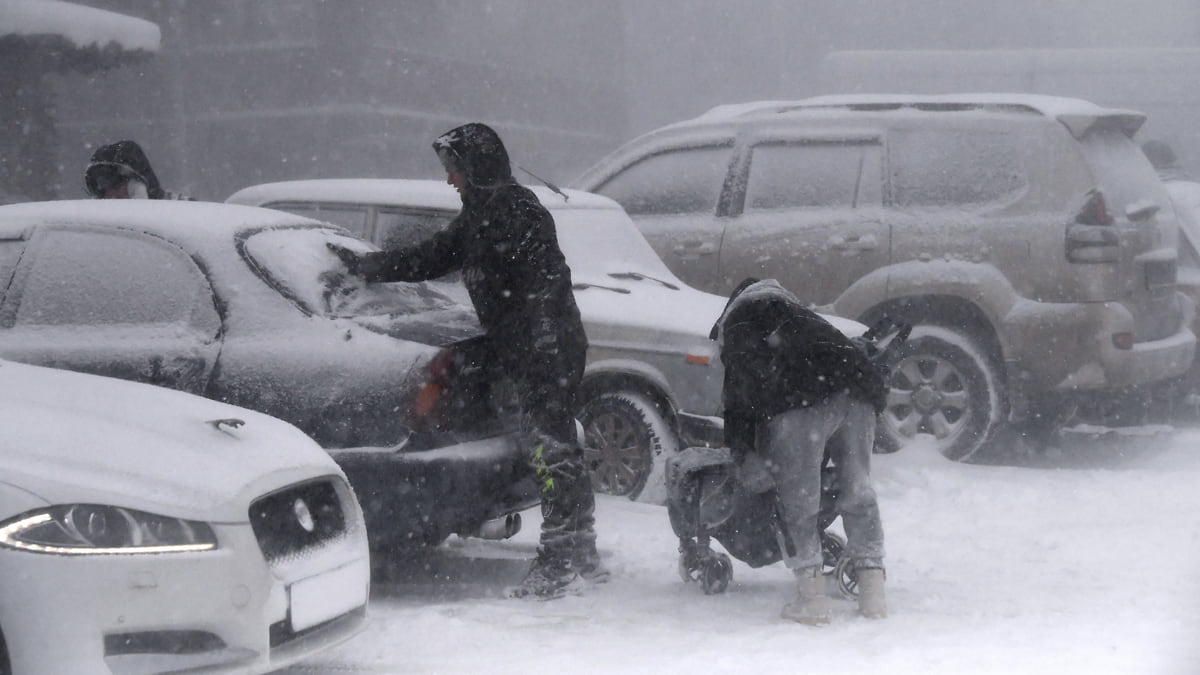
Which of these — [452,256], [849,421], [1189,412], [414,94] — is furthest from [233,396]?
[414,94]

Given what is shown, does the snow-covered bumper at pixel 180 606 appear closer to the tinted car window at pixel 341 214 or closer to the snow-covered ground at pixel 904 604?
the snow-covered ground at pixel 904 604

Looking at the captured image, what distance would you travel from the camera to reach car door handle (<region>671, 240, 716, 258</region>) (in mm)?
9211

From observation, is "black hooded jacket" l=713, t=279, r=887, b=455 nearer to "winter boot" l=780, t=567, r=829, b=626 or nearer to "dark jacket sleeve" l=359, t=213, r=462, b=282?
"winter boot" l=780, t=567, r=829, b=626

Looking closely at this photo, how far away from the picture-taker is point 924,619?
547cm

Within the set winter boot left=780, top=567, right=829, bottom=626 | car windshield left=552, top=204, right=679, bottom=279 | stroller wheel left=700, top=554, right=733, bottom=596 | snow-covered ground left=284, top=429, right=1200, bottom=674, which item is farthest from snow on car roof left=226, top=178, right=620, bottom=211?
winter boot left=780, top=567, right=829, bottom=626

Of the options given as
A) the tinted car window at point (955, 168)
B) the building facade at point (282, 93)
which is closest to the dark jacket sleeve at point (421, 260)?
the tinted car window at point (955, 168)

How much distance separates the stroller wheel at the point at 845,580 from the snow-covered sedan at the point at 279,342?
3.95 ft

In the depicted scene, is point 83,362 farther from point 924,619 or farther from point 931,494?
point 931,494

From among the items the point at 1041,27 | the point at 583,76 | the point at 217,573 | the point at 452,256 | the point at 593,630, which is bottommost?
the point at 593,630

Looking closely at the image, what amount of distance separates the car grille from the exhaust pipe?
1.55 meters

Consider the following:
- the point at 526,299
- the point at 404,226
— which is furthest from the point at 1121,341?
the point at 526,299

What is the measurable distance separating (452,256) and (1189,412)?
6838 mm

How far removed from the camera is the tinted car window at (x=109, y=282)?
5.64 m

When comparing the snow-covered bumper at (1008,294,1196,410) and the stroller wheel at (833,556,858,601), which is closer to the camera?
the stroller wheel at (833,556,858,601)
